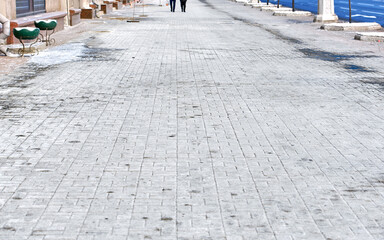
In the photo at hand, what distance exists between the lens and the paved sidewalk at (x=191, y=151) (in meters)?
4.82

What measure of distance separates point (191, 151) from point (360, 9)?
1479 inches

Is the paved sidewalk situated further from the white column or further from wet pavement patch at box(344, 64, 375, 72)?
the white column

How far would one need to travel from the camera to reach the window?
768 inches

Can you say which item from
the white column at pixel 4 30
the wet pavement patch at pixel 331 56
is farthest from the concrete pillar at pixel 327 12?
the white column at pixel 4 30

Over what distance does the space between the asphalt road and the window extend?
1699cm

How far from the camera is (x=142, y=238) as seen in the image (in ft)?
14.6

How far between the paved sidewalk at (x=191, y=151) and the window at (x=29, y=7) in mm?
5756

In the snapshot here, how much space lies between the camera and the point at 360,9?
41.8m

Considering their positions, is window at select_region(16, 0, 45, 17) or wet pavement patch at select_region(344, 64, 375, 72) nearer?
wet pavement patch at select_region(344, 64, 375, 72)

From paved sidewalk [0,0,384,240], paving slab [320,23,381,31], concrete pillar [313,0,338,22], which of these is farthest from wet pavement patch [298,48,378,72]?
concrete pillar [313,0,338,22]

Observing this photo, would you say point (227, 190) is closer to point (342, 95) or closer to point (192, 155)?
point (192, 155)

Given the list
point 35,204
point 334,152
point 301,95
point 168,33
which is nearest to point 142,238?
point 35,204

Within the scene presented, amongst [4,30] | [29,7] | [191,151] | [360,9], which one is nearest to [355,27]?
[29,7]

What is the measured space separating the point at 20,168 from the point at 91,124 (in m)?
2.08
